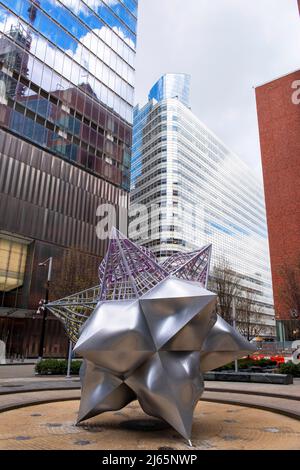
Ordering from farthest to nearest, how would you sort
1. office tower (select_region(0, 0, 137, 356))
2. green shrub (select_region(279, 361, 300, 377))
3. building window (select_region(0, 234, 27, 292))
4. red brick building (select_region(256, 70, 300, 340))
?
red brick building (select_region(256, 70, 300, 340))
office tower (select_region(0, 0, 137, 356))
building window (select_region(0, 234, 27, 292))
green shrub (select_region(279, 361, 300, 377))

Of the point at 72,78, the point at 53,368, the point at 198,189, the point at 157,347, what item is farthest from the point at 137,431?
the point at 198,189

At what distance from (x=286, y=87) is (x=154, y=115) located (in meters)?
52.1

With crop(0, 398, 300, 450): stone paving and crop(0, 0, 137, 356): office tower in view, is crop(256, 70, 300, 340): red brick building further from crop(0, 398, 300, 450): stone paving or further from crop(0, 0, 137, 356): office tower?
crop(0, 398, 300, 450): stone paving

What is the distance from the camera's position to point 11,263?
4244 centimetres

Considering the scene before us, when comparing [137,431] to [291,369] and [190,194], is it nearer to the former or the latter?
[291,369]

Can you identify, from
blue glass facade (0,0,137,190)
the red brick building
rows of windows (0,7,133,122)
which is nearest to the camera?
→ blue glass facade (0,0,137,190)

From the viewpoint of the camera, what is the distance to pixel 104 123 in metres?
56.7

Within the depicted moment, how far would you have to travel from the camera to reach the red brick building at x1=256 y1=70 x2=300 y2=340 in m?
56.4

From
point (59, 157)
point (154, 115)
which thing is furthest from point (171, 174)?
point (59, 157)

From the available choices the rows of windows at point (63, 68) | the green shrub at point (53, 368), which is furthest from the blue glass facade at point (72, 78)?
the green shrub at point (53, 368)

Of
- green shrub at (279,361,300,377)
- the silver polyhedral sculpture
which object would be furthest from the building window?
the silver polyhedral sculpture

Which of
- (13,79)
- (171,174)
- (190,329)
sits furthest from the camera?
(171,174)

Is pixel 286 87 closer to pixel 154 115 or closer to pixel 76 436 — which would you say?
pixel 154 115

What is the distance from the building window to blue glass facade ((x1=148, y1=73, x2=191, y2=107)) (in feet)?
414
